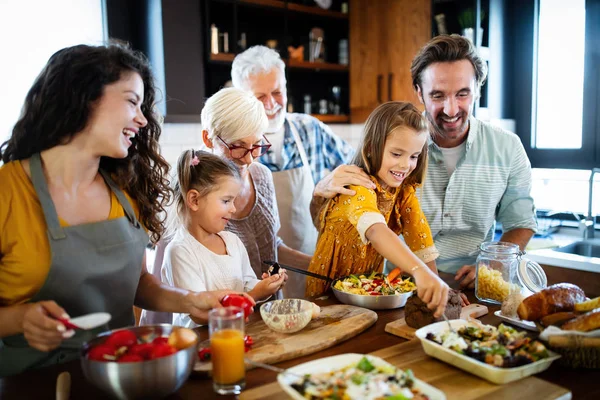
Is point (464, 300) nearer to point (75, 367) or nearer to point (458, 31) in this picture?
point (75, 367)

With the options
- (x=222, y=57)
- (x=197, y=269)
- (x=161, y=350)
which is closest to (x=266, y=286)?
(x=197, y=269)

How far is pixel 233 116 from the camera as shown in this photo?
78.0 inches

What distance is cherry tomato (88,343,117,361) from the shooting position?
3.39ft

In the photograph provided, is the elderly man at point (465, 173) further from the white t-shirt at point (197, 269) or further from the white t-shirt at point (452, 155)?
the white t-shirt at point (197, 269)

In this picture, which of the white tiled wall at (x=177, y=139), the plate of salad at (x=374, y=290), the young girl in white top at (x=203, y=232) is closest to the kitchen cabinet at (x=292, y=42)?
the white tiled wall at (x=177, y=139)

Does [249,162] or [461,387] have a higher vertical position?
[249,162]

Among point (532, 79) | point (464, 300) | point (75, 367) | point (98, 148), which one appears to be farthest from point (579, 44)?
point (75, 367)

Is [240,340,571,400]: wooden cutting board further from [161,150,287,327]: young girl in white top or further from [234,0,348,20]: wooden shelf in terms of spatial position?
[234,0,348,20]: wooden shelf

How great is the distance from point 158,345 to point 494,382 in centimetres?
73

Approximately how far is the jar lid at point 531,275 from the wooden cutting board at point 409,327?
17cm

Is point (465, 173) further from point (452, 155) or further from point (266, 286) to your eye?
point (266, 286)

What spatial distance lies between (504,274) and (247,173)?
111 cm

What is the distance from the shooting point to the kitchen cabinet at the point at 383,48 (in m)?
3.95

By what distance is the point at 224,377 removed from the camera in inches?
43.7
